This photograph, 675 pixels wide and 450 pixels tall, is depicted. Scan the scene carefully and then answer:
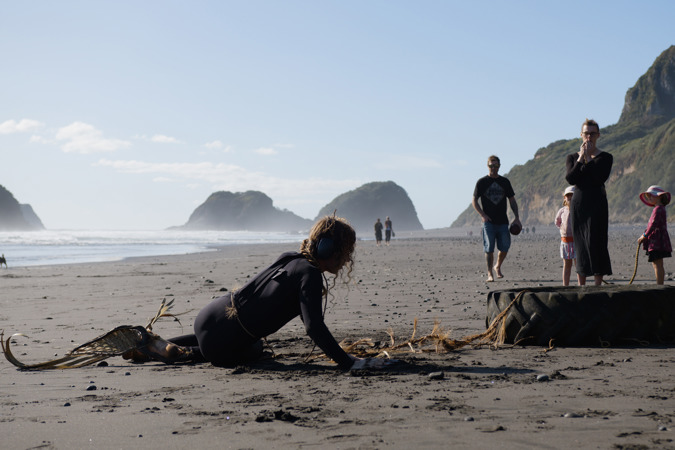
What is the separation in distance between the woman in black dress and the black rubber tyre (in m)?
1.64

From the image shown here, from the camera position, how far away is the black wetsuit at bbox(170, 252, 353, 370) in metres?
4.19

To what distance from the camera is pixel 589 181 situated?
6.78 metres

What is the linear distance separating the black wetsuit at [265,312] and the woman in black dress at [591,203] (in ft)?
12.0

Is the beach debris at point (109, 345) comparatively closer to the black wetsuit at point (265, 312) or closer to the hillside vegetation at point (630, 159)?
the black wetsuit at point (265, 312)

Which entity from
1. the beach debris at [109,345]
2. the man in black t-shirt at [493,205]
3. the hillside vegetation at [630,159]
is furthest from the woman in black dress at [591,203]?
the hillside vegetation at [630,159]

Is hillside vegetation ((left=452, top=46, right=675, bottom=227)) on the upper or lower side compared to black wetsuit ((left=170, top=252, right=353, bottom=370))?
upper

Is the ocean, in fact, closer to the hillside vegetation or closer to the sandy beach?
the sandy beach

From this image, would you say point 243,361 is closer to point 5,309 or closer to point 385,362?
point 385,362

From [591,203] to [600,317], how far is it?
2118mm

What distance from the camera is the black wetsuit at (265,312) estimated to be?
419 cm

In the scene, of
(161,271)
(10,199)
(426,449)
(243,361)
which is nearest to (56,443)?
(426,449)

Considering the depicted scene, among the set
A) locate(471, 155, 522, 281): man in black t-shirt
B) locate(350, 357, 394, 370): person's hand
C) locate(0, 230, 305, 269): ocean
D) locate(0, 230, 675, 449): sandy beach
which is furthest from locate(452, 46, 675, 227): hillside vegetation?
locate(350, 357, 394, 370): person's hand

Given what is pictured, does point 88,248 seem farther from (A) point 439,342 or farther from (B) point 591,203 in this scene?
(A) point 439,342

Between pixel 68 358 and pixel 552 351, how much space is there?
3.61 m
